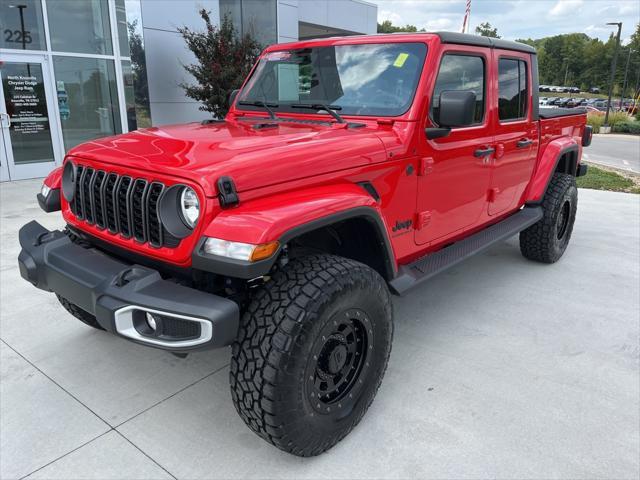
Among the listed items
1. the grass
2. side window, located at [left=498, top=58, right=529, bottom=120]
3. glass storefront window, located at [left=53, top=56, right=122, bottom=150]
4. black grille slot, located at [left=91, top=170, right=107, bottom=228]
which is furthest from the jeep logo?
glass storefront window, located at [left=53, top=56, right=122, bottom=150]

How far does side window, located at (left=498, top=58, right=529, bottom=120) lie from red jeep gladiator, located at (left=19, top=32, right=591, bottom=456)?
0.12 feet

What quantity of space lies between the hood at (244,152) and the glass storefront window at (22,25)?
7496 millimetres

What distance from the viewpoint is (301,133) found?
2.64 m

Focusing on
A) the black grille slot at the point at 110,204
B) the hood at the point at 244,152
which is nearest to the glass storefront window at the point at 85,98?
the hood at the point at 244,152

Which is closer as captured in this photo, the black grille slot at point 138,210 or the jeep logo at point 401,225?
the black grille slot at point 138,210

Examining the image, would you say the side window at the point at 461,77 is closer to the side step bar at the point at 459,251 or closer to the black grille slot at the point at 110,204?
the side step bar at the point at 459,251

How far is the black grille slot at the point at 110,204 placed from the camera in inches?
91.1

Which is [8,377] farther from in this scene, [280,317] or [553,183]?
[553,183]

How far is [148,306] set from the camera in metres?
1.90

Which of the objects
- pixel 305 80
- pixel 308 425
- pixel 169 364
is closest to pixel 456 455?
pixel 308 425

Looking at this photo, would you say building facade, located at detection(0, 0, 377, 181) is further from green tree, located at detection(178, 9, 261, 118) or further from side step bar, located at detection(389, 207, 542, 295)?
side step bar, located at detection(389, 207, 542, 295)

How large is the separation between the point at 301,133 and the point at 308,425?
1437 mm

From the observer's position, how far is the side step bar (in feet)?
9.01

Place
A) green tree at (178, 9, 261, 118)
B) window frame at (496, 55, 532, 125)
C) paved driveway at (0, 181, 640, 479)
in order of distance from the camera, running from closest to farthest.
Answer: paved driveway at (0, 181, 640, 479)
window frame at (496, 55, 532, 125)
green tree at (178, 9, 261, 118)
